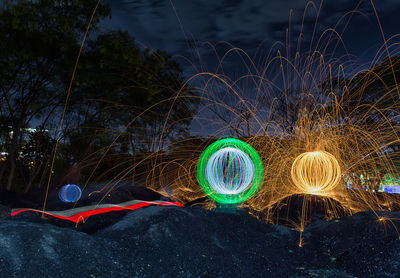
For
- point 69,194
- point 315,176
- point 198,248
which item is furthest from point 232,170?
point 69,194

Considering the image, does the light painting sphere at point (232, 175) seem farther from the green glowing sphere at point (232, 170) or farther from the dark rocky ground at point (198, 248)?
the dark rocky ground at point (198, 248)

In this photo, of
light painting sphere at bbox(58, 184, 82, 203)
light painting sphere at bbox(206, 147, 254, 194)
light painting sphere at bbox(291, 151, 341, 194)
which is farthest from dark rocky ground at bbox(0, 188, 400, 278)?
light painting sphere at bbox(58, 184, 82, 203)

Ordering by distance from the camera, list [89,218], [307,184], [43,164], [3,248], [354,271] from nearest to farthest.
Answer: [3,248], [354,271], [89,218], [307,184], [43,164]

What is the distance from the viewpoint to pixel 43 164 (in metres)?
13.8

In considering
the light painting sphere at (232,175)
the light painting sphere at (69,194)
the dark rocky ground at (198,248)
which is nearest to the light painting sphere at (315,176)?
the light painting sphere at (232,175)

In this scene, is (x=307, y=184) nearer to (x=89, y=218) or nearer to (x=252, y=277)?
(x=252, y=277)

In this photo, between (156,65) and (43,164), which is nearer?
(156,65)

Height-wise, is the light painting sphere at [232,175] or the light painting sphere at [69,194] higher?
the light painting sphere at [232,175]

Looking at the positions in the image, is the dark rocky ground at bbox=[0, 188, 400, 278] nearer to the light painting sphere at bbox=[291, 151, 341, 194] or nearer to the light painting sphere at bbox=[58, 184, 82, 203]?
the light painting sphere at bbox=[291, 151, 341, 194]

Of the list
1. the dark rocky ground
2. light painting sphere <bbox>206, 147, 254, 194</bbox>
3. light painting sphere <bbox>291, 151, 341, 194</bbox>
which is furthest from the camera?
light painting sphere <bbox>291, 151, 341, 194</bbox>

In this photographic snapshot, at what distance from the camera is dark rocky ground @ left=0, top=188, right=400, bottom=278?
3.76 metres

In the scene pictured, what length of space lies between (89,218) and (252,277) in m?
3.94

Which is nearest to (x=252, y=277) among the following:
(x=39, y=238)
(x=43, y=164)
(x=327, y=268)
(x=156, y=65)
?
(x=327, y=268)

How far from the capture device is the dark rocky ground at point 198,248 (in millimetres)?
3764
